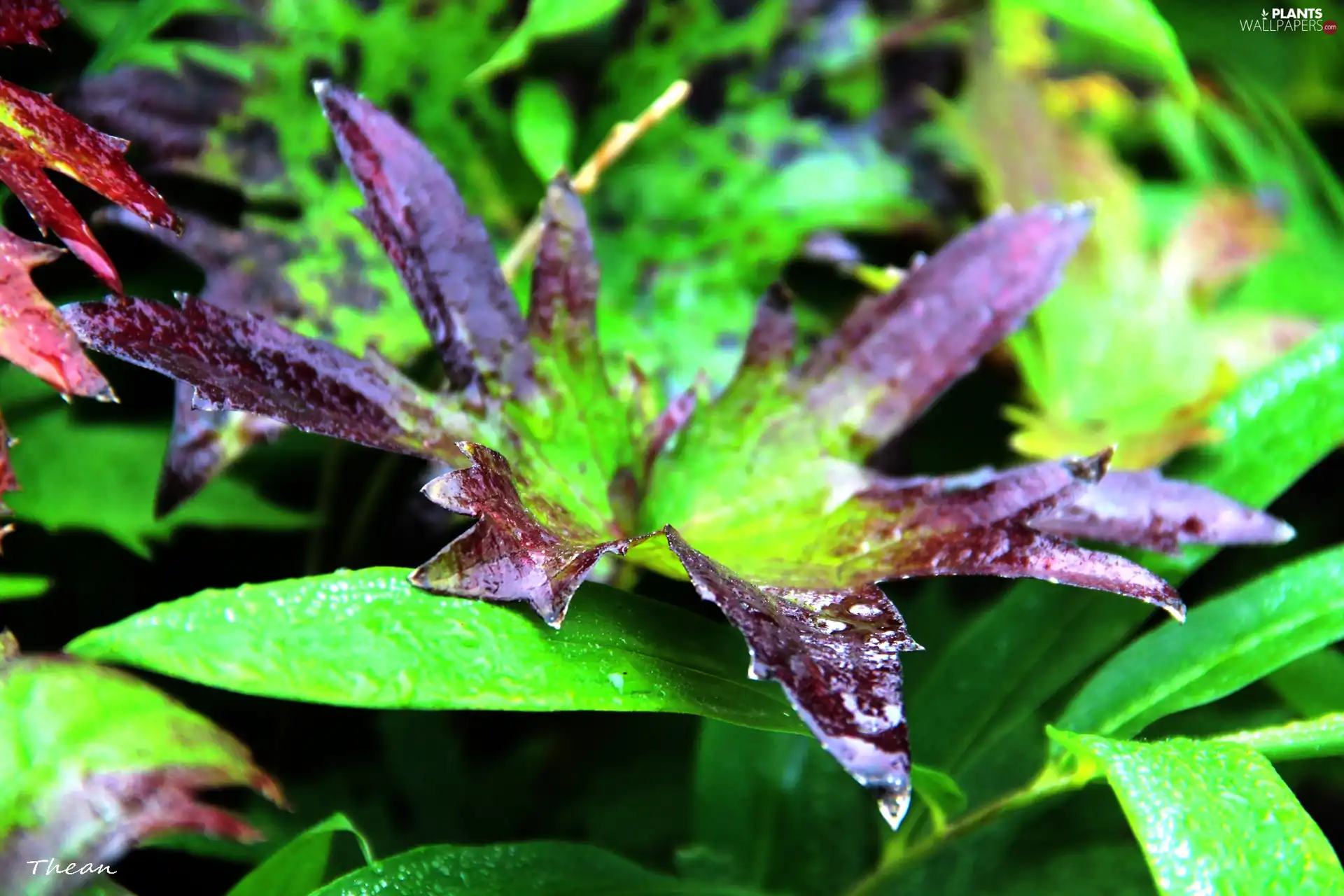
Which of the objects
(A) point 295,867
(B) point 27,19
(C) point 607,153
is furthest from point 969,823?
(B) point 27,19

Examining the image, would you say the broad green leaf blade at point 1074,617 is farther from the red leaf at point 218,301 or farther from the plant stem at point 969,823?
the red leaf at point 218,301

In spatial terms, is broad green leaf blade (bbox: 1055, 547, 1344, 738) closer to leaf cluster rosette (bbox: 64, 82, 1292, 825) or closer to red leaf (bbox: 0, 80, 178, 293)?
leaf cluster rosette (bbox: 64, 82, 1292, 825)

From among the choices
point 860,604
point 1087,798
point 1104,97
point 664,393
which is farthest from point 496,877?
point 1104,97

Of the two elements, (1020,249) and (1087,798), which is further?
(1087,798)

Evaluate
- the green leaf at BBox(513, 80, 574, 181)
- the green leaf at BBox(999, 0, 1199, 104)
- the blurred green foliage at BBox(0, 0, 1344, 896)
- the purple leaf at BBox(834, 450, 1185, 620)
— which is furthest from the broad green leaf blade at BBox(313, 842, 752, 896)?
the green leaf at BBox(999, 0, 1199, 104)

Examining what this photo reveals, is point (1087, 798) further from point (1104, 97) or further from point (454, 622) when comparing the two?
point (1104, 97)

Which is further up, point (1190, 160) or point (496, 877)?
point (1190, 160)

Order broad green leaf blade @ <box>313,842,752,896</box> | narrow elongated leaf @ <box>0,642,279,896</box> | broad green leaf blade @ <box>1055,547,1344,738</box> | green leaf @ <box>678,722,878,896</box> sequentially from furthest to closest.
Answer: green leaf @ <box>678,722,878,896</box>, broad green leaf blade @ <box>1055,547,1344,738</box>, broad green leaf blade @ <box>313,842,752,896</box>, narrow elongated leaf @ <box>0,642,279,896</box>
